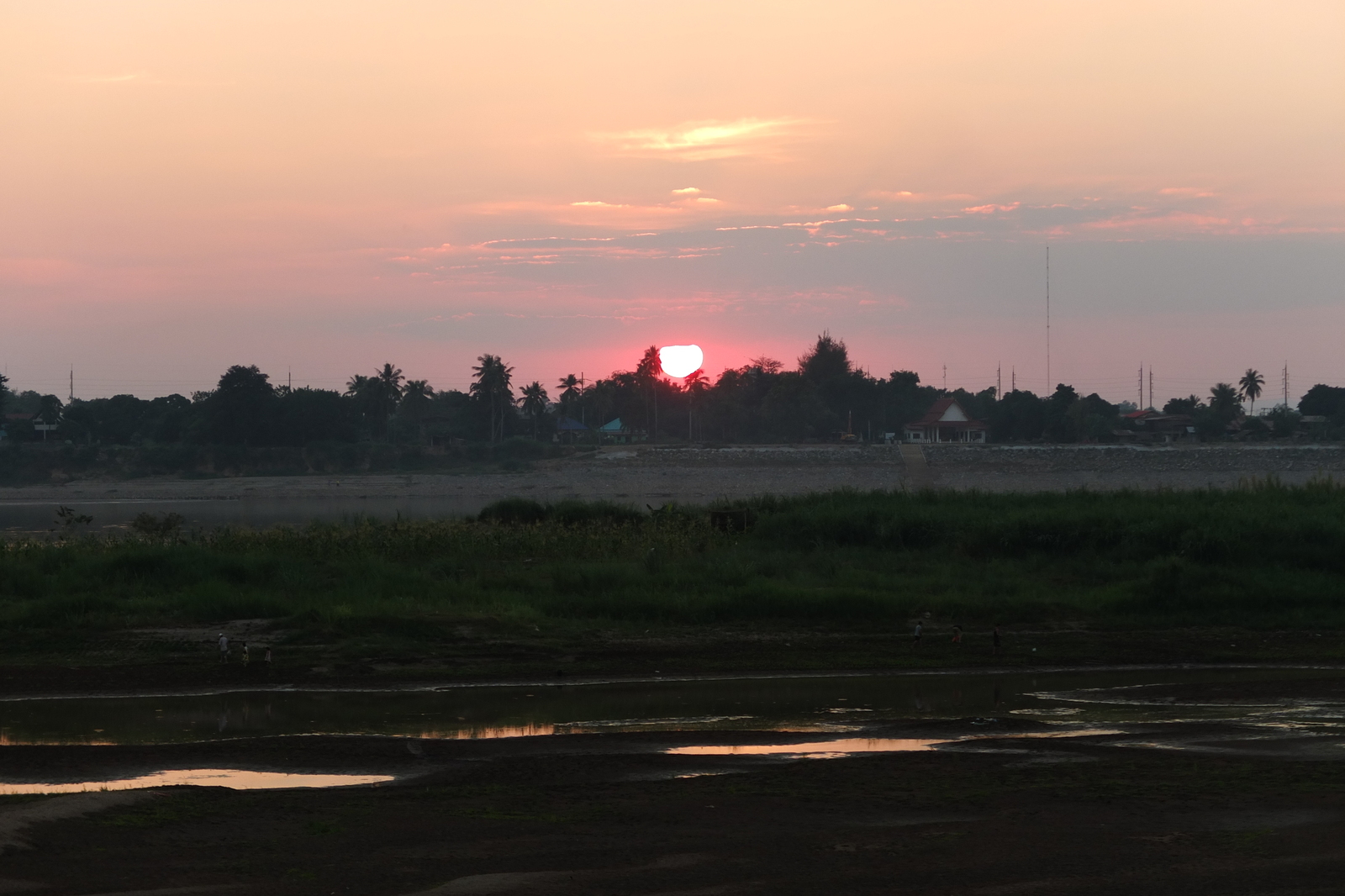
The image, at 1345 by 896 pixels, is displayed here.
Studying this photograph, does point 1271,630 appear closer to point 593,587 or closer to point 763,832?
point 593,587

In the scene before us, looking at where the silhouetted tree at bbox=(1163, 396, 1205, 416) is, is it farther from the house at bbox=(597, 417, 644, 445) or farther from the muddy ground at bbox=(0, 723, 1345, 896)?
the muddy ground at bbox=(0, 723, 1345, 896)

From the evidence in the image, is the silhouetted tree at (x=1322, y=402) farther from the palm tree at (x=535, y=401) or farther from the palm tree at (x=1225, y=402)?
the palm tree at (x=535, y=401)

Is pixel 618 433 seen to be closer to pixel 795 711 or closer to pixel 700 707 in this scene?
pixel 700 707

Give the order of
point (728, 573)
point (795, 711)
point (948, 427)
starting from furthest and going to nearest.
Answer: point (948, 427)
point (728, 573)
point (795, 711)

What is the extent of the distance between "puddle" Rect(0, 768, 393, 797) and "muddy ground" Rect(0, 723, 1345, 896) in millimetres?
324

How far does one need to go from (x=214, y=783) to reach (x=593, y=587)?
1234 cm

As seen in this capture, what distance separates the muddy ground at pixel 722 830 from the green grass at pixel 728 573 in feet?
30.1

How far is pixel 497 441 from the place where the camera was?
115 meters

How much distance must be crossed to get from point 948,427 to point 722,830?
107 metres

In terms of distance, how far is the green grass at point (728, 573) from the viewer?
21.6 metres

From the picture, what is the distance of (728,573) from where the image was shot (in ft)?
81.5

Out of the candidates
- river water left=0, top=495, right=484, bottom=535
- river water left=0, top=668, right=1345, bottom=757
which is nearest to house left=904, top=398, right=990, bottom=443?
river water left=0, top=495, right=484, bottom=535

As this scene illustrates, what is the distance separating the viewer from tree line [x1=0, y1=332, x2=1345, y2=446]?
339 feet

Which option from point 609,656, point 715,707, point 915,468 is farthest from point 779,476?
point 715,707
